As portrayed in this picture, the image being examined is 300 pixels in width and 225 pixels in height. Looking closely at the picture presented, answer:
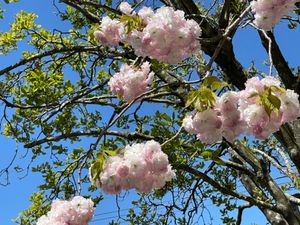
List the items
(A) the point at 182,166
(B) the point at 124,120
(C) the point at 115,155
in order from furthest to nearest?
(B) the point at 124,120 < (A) the point at 182,166 < (C) the point at 115,155

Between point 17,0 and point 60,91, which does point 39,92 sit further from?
point 17,0

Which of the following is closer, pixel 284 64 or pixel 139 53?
pixel 139 53

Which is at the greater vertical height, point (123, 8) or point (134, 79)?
A: point (123, 8)

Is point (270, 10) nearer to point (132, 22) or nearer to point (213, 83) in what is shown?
point (213, 83)

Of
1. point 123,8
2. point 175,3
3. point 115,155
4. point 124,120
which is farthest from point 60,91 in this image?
point 115,155

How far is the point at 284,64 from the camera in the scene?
17.6 feet

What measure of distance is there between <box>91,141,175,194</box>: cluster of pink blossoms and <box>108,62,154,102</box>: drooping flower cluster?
391 millimetres

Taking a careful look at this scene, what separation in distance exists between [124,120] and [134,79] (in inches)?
158

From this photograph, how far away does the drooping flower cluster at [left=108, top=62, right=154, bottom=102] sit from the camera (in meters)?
2.28

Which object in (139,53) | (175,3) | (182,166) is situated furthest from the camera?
(175,3)

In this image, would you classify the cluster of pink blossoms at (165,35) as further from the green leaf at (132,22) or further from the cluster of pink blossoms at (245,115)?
the cluster of pink blossoms at (245,115)

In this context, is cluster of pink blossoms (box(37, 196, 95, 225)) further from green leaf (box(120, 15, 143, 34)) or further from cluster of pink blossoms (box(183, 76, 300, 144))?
green leaf (box(120, 15, 143, 34))

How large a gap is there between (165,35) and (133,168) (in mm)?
670

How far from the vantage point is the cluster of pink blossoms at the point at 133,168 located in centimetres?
194
